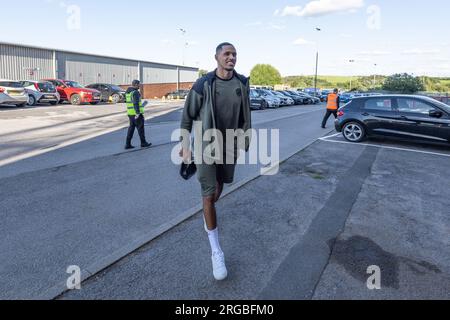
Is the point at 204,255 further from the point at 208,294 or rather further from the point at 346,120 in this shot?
the point at 346,120

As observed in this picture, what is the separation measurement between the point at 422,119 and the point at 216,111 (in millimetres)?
8439

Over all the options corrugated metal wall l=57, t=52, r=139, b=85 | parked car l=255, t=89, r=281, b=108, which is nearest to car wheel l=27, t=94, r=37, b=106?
corrugated metal wall l=57, t=52, r=139, b=85

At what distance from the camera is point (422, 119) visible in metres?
9.32

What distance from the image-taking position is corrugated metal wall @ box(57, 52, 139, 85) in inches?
1331

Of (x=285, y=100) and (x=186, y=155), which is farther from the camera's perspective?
(x=285, y=100)

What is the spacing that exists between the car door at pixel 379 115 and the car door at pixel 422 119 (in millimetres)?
242

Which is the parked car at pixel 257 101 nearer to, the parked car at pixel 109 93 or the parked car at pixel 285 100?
the parked car at pixel 285 100

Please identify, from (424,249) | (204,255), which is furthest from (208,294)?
(424,249)

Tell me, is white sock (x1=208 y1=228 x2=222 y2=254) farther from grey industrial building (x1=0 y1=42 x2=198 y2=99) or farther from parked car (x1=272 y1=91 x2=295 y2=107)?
grey industrial building (x1=0 y1=42 x2=198 y2=99)

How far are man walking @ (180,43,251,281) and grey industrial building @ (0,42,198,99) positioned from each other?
31.0 metres

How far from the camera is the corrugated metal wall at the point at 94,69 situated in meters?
33.8

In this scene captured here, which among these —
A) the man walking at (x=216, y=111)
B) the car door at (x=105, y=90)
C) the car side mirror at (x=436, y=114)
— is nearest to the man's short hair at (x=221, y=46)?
the man walking at (x=216, y=111)

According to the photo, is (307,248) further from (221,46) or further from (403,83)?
(403,83)

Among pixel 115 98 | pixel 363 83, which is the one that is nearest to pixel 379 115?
pixel 115 98
